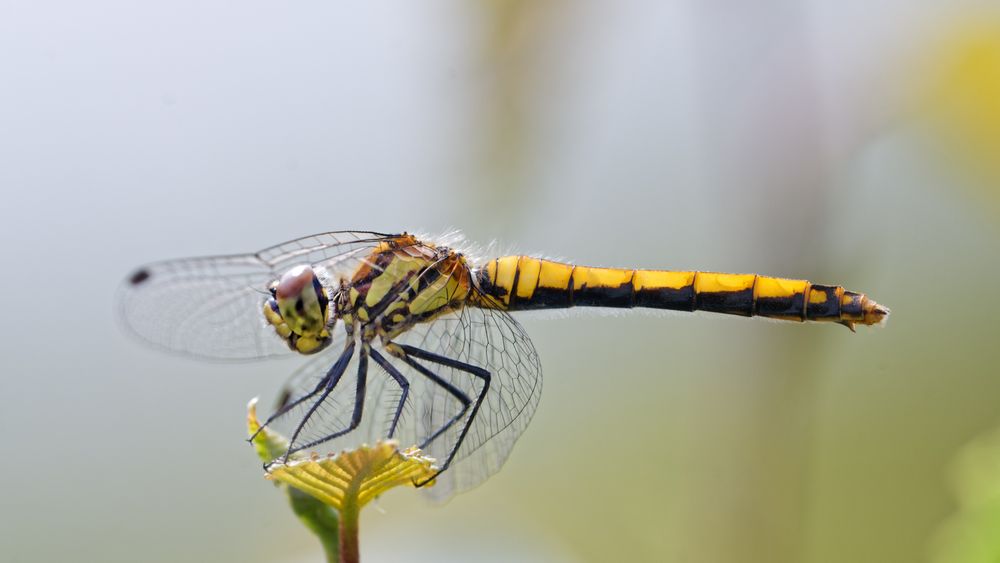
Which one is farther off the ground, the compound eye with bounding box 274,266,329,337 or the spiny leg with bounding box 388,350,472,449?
the compound eye with bounding box 274,266,329,337

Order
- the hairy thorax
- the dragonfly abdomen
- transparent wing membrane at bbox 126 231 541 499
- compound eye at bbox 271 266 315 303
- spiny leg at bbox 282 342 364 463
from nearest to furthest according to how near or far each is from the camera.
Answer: spiny leg at bbox 282 342 364 463 < compound eye at bbox 271 266 315 303 < transparent wing membrane at bbox 126 231 541 499 < the hairy thorax < the dragonfly abdomen

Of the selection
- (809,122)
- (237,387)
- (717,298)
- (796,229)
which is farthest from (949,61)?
(237,387)

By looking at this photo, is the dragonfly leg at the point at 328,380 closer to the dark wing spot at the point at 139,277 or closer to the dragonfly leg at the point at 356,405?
the dragonfly leg at the point at 356,405

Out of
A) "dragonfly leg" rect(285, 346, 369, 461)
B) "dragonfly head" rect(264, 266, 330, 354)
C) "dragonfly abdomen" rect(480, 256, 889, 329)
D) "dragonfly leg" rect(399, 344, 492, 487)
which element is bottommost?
"dragonfly leg" rect(285, 346, 369, 461)

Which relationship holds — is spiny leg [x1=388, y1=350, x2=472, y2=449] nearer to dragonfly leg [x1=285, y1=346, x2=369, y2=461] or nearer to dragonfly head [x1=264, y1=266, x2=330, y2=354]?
dragonfly leg [x1=285, y1=346, x2=369, y2=461]

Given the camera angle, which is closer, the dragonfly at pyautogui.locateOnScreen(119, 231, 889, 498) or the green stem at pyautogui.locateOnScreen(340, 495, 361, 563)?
the green stem at pyautogui.locateOnScreen(340, 495, 361, 563)

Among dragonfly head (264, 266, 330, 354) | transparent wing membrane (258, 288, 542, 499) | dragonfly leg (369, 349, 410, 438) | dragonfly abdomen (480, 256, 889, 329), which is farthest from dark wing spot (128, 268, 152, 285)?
dragonfly abdomen (480, 256, 889, 329)

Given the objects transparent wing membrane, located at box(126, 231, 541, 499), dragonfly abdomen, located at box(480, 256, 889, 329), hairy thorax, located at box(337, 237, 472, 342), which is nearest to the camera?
transparent wing membrane, located at box(126, 231, 541, 499)

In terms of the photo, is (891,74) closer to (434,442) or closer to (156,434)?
(434,442)
